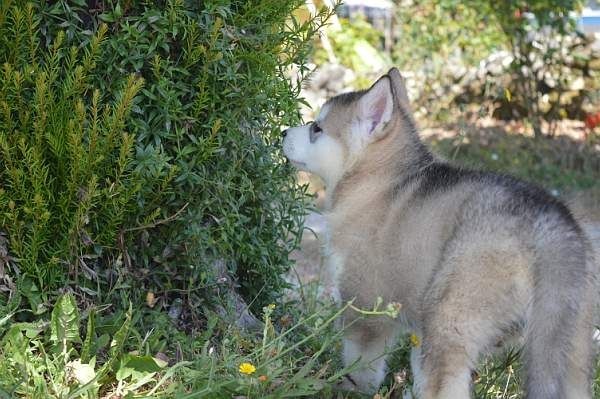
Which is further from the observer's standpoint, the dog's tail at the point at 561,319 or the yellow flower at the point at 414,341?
the yellow flower at the point at 414,341

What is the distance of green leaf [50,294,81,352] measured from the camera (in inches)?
151

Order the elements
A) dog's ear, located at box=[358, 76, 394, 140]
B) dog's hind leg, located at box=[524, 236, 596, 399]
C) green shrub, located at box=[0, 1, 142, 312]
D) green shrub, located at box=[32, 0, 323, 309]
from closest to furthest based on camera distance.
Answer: dog's hind leg, located at box=[524, 236, 596, 399] → green shrub, located at box=[0, 1, 142, 312] → green shrub, located at box=[32, 0, 323, 309] → dog's ear, located at box=[358, 76, 394, 140]

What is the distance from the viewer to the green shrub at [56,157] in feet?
12.4

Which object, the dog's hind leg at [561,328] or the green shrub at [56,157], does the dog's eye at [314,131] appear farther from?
the dog's hind leg at [561,328]

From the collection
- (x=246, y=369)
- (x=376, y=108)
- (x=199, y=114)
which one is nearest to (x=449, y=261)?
(x=246, y=369)

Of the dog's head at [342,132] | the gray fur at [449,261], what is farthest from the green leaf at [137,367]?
the dog's head at [342,132]

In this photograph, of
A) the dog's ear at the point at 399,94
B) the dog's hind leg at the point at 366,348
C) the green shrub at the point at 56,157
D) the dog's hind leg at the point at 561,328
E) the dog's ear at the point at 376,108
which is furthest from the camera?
the dog's ear at the point at 399,94

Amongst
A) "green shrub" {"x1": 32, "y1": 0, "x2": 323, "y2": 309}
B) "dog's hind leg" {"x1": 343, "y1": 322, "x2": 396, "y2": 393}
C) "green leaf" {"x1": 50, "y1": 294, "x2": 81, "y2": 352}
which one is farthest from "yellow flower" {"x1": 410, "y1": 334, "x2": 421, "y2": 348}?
"green leaf" {"x1": 50, "y1": 294, "x2": 81, "y2": 352}

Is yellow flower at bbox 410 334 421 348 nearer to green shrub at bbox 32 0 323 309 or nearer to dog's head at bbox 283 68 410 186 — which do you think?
green shrub at bbox 32 0 323 309

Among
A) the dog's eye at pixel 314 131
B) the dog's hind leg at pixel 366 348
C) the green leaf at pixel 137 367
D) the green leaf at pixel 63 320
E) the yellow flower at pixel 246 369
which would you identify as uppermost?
the dog's eye at pixel 314 131

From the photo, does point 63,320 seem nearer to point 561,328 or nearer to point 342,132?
point 342,132

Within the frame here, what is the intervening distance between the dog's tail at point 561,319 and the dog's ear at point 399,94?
4.60 feet

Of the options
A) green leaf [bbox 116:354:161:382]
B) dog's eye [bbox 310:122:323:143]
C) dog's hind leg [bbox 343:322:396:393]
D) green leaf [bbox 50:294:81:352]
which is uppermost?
dog's eye [bbox 310:122:323:143]

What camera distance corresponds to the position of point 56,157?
3.96 meters
